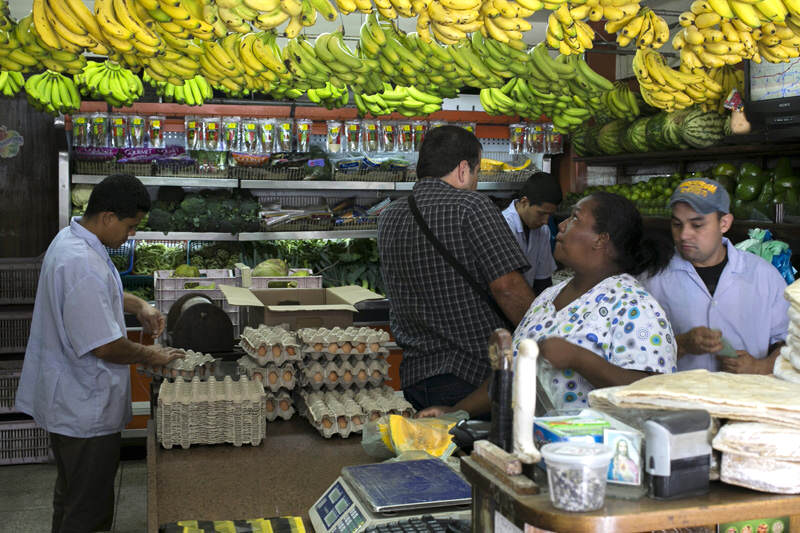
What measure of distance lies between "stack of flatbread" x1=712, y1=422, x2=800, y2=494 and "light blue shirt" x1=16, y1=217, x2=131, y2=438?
2.69 meters

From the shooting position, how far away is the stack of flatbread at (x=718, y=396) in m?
1.31

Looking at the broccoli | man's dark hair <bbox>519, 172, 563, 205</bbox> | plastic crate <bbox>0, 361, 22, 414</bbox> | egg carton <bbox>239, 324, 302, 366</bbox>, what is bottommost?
plastic crate <bbox>0, 361, 22, 414</bbox>

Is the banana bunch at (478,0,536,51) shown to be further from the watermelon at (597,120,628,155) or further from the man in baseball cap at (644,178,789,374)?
the watermelon at (597,120,628,155)

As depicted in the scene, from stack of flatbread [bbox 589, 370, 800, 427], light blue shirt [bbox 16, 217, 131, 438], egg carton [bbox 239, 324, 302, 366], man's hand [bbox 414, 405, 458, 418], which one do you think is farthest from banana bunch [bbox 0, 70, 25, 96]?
stack of flatbread [bbox 589, 370, 800, 427]

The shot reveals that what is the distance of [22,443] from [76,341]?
119 inches

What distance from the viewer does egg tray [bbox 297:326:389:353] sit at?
3303 mm

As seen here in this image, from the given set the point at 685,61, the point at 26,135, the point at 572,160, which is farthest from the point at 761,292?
the point at 26,135

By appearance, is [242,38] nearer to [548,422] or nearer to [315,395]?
[315,395]

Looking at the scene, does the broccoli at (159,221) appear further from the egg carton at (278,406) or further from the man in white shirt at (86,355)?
the egg carton at (278,406)

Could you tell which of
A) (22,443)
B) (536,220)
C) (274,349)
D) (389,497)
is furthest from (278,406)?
(22,443)

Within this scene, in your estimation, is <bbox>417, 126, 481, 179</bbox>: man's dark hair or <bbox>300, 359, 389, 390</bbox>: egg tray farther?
<bbox>300, 359, 389, 390</bbox>: egg tray

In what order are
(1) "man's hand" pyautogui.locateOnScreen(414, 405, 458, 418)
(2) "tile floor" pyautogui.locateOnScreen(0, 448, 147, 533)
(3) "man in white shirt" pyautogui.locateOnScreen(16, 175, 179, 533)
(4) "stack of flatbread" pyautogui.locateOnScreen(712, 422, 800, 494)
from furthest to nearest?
(2) "tile floor" pyautogui.locateOnScreen(0, 448, 147, 533) < (3) "man in white shirt" pyautogui.locateOnScreen(16, 175, 179, 533) < (1) "man's hand" pyautogui.locateOnScreen(414, 405, 458, 418) < (4) "stack of flatbread" pyautogui.locateOnScreen(712, 422, 800, 494)

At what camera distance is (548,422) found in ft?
4.44

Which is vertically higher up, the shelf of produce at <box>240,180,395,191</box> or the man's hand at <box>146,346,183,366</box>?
the shelf of produce at <box>240,180,395,191</box>
